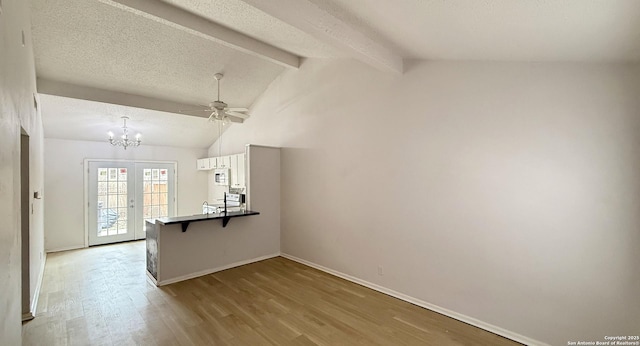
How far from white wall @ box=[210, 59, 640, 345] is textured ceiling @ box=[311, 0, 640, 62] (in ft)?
0.86

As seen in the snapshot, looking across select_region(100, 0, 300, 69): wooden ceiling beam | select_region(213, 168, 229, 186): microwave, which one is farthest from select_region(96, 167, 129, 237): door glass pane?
select_region(100, 0, 300, 69): wooden ceiling beam

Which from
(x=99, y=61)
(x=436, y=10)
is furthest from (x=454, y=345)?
(x=99, y=61)

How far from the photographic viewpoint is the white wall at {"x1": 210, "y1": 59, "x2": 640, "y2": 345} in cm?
223

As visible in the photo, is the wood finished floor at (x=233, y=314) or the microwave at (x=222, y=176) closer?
the wood finished floor at (x=233, y=314)

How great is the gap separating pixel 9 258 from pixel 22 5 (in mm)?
2088

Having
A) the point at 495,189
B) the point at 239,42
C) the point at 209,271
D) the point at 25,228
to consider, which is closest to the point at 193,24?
the point at 239,42

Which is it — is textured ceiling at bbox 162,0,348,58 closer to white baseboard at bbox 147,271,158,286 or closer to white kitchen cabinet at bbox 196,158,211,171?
white baseboard at bbox 147,271,158,286

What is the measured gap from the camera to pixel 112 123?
18.8 feet

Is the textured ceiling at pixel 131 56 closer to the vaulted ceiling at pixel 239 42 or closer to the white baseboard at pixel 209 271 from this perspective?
the vaulted ceiling at pixel 239 42

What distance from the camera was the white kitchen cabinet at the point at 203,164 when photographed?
24.5 ft

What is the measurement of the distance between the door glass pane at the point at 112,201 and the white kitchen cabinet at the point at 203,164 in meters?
1.72

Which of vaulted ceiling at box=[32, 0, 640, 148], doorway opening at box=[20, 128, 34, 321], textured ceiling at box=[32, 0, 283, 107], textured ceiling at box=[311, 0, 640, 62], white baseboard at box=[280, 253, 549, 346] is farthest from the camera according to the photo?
textured ceiling at box=[32, 0, 283, 107]

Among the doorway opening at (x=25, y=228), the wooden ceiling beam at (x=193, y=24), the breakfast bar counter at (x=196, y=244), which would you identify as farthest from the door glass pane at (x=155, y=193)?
the wooden ceiling beam at (x=193, y=24)

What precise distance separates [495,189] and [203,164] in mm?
6953
